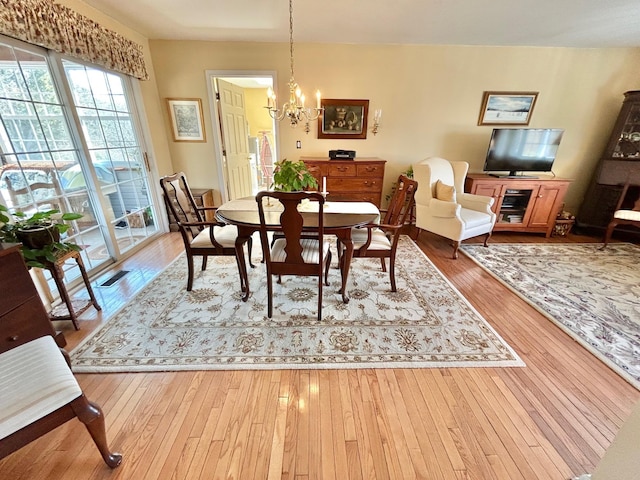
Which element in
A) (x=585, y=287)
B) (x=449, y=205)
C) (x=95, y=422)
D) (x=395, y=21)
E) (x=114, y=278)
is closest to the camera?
(x=95, y=422)

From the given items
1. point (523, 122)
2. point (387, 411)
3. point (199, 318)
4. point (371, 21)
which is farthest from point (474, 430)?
point (523, 122)

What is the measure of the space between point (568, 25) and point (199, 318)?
185 inches

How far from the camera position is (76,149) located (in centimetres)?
242

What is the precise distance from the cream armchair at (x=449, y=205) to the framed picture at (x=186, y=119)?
10.1 ft

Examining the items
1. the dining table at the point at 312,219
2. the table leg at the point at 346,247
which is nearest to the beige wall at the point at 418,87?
the dining table at the point at 312,219

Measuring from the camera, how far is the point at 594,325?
192cm

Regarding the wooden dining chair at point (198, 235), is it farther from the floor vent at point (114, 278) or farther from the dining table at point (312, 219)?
the floor vent at point (114, 278)

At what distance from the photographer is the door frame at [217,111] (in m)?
3.49

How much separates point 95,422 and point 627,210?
17.4 ft

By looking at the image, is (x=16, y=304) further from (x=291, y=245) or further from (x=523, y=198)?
(x=523, y=198)

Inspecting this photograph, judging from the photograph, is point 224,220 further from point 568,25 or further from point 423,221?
point 568,25

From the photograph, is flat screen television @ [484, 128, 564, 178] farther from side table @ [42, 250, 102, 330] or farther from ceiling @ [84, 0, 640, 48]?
side table @ [42, 250, 102, 330]

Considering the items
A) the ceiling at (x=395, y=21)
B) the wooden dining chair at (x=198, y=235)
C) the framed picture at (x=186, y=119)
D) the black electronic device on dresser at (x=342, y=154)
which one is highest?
the ceiling at (x=395, y=21)

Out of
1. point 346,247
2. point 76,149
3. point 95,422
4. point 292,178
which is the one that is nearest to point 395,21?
point 292,178
